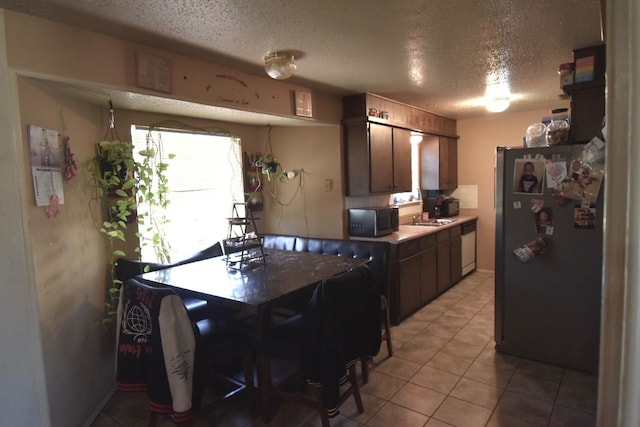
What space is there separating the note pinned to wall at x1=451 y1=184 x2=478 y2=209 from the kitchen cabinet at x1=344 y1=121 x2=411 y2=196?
1992 millimetres

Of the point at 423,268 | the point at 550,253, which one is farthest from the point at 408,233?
the point at 550,253

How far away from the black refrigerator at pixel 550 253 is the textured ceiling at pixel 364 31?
776 millimetres

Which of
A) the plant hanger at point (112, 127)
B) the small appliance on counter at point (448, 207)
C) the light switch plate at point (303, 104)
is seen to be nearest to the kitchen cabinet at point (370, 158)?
the light switch plate at point (303, 104)

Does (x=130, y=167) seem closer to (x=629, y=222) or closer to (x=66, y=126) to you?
(x=66, y=126)

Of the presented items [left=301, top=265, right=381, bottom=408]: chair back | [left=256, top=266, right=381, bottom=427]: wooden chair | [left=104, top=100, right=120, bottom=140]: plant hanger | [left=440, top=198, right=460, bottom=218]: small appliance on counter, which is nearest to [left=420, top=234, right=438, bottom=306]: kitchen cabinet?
[left=440, top=198, right=460, bottom=218]: small appliance on counter

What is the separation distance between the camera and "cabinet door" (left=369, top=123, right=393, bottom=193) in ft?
12.7

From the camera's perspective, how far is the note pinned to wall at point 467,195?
5648 millimetres

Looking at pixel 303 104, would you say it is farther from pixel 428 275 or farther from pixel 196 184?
pixel 428 275

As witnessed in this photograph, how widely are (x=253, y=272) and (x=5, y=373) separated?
51.2 inches

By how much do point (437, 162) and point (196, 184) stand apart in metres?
3.31

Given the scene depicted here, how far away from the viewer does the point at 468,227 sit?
207 inches

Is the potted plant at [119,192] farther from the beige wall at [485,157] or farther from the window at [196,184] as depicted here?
the beige wall at [485,157]

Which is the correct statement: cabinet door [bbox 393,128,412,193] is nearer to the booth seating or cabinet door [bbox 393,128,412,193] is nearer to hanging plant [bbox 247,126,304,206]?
hanging plant [bbox 247,126,304,206]

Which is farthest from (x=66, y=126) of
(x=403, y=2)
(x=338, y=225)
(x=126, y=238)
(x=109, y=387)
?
(x=338, y=225)
